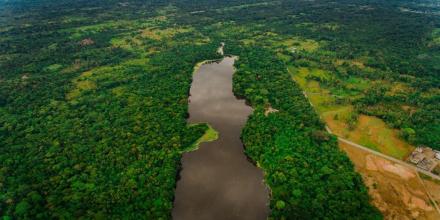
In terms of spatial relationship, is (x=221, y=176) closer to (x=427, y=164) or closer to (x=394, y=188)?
(x=394, y=188)

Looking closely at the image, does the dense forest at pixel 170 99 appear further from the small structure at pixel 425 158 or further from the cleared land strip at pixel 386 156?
the cleared land strip at pixel 386 156

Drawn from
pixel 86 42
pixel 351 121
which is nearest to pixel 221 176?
pixel 351 121

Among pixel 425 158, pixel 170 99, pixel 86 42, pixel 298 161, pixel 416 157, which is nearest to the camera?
pixel 298 161

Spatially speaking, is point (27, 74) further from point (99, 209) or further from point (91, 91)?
point (99, 209)

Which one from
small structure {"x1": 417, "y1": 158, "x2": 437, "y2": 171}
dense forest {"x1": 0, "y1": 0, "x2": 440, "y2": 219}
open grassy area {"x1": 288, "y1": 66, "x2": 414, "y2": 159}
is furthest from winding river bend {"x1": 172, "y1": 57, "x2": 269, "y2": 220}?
small structure {"x1": 417, "y1": 158, "x2": 437, "y2": 171}

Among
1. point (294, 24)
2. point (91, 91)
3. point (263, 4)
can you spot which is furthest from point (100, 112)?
point (263, 4)

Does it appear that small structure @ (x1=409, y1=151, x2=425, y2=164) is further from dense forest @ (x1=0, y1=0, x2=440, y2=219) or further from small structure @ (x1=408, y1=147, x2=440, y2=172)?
dense forest @ (x1=0, y1=0, x2=440, y2=219)
